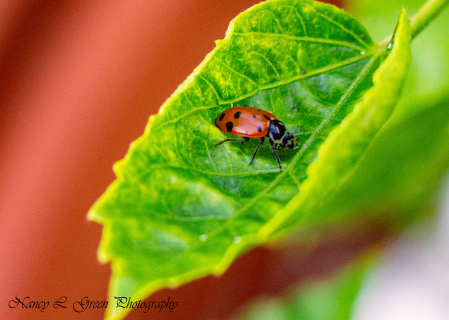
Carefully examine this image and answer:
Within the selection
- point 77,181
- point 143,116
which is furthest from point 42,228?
point 143,116

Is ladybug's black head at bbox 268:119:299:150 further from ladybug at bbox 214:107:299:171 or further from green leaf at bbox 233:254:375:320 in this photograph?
green leaf at bbox 233:254:375:320

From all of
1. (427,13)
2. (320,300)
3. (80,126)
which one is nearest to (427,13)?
(427,13)

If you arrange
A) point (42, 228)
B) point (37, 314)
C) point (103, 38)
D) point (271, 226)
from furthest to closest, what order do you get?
point (103, 38) < point (42, 228) < point (37, 314) < point (271, 226)

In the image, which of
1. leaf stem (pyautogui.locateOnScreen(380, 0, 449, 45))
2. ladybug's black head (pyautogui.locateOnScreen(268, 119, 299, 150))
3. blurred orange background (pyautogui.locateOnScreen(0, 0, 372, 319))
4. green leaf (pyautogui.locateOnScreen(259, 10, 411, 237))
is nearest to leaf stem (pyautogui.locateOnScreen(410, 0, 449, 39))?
leaf stem (pyautogui.locateOnScreen(380, 0, 449, 45))

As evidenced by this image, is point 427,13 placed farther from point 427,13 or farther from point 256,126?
point 256,126

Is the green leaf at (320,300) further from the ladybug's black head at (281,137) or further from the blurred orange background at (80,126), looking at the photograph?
the ladybug's black head at (281,137)

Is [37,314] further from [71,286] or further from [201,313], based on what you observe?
[201,313]

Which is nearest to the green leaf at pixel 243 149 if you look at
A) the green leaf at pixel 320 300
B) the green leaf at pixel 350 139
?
the green leaf at pixel 350 139
